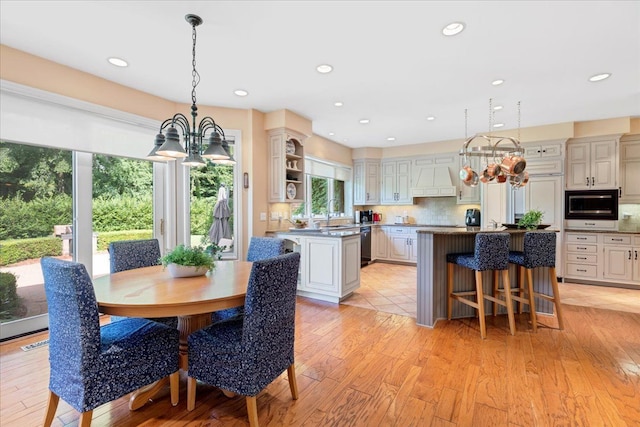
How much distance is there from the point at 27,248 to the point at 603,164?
7.66 meters

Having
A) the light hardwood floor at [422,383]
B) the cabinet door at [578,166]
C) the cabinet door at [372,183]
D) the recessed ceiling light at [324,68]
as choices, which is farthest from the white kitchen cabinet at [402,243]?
the recessed ceiling light at [324,68]

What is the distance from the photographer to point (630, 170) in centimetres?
466

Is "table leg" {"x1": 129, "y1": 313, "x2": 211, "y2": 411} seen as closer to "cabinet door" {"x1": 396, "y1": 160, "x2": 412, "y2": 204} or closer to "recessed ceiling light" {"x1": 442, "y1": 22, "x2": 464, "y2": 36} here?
"recessed ceiling light" {"x1": 442, "y1": 22, "x2": 464, "y2": 36}

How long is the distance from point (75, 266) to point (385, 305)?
3259 millimetres

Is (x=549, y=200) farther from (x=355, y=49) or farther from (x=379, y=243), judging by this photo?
(x=355, y=49)

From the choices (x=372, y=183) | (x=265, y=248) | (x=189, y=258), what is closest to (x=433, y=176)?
(x=372, y=183)

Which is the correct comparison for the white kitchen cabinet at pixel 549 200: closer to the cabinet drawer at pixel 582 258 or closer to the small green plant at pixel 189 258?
the cabinet drawer at pixel 582 258

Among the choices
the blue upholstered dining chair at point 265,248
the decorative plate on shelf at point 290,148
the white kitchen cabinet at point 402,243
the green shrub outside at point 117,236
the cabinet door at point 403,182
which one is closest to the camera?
the blue upholstered dining chair at point 265,248

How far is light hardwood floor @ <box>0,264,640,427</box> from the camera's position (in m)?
1.75

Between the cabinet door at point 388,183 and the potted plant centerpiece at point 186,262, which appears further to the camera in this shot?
the cabinet door at point 388,183

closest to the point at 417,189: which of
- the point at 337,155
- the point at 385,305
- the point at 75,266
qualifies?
the point at 337,155

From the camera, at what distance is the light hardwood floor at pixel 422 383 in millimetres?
1748

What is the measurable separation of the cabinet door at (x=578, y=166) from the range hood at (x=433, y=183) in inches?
70.6

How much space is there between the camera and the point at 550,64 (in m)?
2.90
